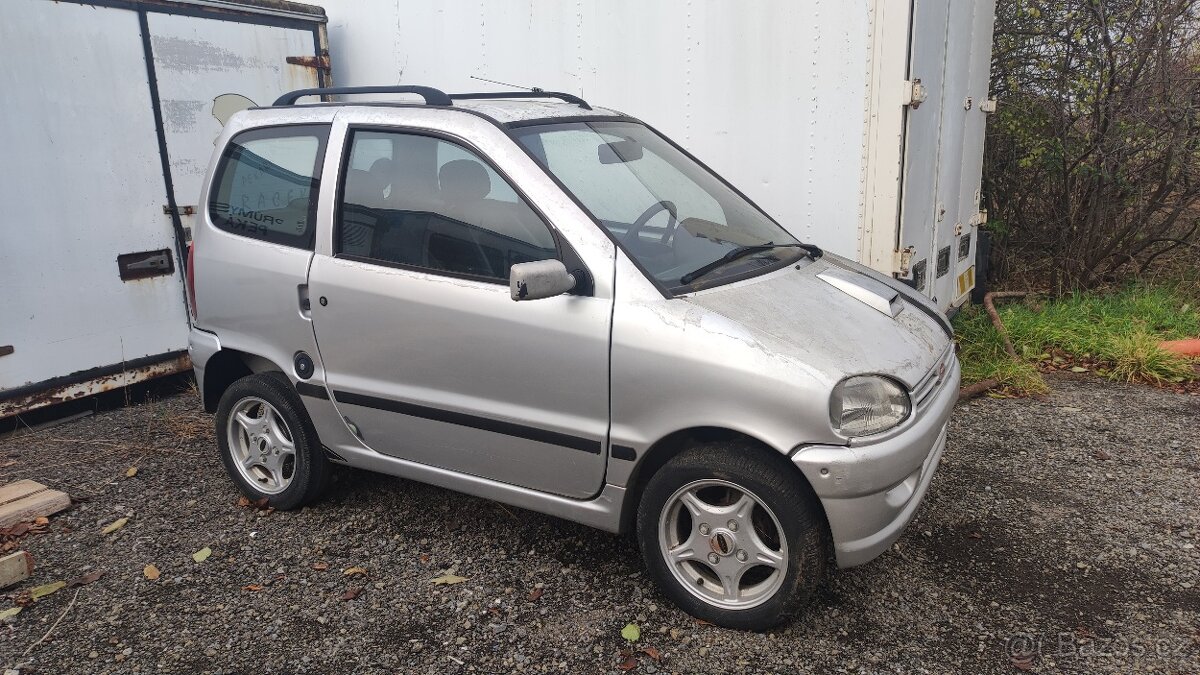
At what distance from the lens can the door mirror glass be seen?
3.49 metres

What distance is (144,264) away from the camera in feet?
18.4

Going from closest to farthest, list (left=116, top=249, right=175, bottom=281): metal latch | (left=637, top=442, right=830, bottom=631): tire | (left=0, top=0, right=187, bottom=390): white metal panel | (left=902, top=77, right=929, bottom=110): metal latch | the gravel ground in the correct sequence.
A: 1. (left=637, top=442, right=830, bottom=631): tire
2. the gravel ground
3. (left=902, top=77, right=929, bottom=110): metal latch
4. (left=0, top=0, right=187, bottom=390): white metal panel
5. (left=116, top=249, right=175, bottom=281): metal latch

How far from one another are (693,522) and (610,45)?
3174 millimetres

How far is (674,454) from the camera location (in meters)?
3.01

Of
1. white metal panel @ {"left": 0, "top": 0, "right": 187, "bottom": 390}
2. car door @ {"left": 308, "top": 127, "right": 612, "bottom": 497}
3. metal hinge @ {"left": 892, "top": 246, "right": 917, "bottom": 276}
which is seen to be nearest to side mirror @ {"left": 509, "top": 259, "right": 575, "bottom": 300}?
car door @ {"left": 308, "top": 127, "right": 612, "bottom": 497}

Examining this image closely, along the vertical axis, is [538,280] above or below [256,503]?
above

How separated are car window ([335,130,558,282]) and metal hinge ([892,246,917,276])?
7.49ft

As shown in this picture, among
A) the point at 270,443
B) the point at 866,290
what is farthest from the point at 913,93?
the point at 270,443

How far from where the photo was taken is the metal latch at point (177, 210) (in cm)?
568

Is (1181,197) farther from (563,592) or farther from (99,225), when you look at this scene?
(99,225)

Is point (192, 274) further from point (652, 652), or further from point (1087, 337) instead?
point (1087, 337)

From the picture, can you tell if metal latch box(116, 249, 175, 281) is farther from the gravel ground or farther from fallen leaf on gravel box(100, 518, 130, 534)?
fallen leaf on gravel box(100, 518, 130, 534)

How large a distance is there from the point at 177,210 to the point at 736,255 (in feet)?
13.6

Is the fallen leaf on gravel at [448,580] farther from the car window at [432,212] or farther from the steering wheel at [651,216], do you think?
the steering wheel at [651,216]
